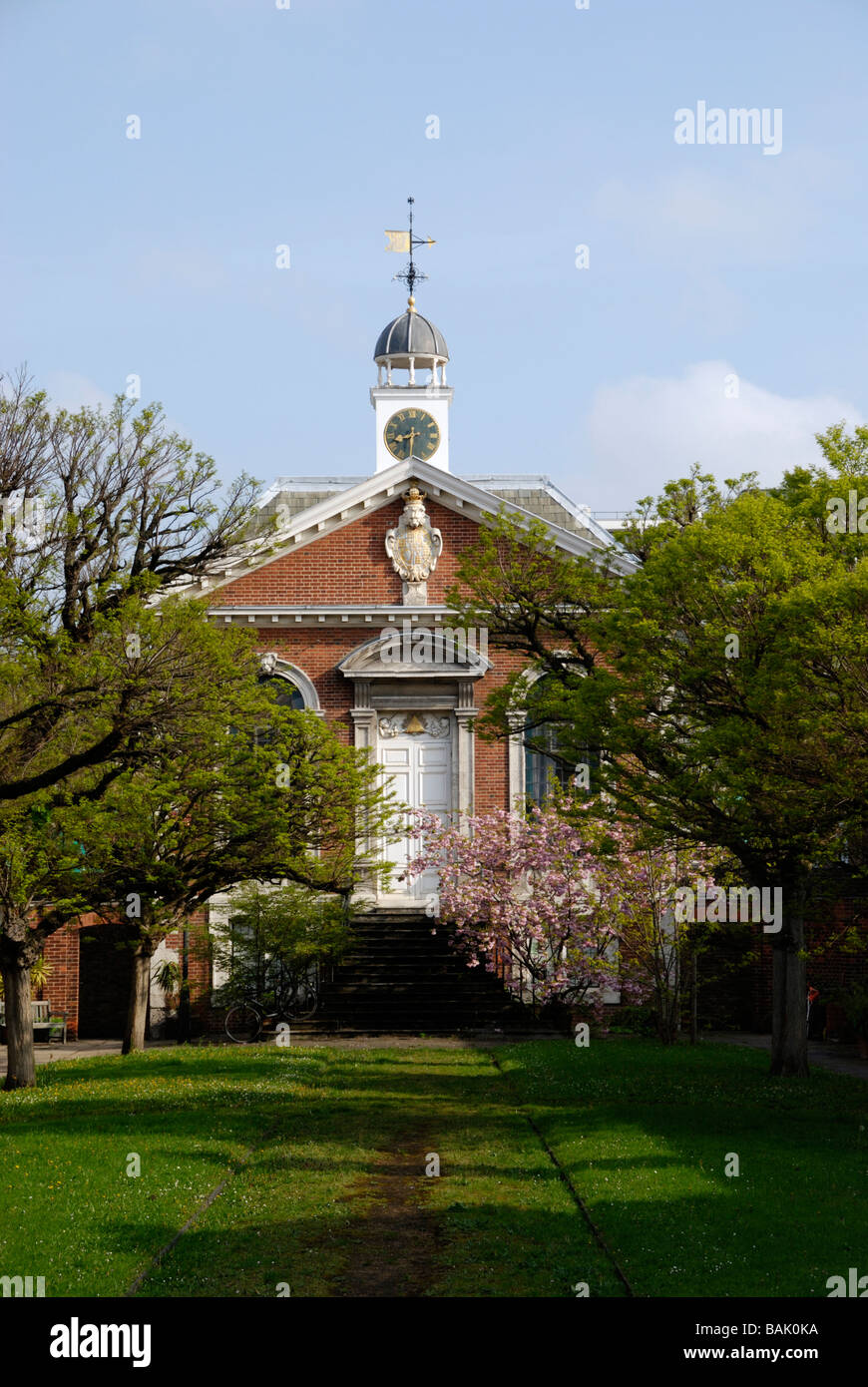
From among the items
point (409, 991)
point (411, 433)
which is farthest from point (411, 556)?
point (411, 433)

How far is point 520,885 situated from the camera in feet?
94.6

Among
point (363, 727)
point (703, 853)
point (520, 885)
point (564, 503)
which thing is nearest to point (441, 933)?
point (520, 885)

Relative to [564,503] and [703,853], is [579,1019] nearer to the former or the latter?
[703,853]

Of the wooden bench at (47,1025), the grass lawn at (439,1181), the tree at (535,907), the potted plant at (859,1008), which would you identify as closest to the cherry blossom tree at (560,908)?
the tree at (535,907)

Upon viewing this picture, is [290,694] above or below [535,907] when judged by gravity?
above

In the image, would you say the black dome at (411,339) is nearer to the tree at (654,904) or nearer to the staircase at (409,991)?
the staircase at (409,991)

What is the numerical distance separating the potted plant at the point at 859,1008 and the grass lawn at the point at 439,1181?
107 inches

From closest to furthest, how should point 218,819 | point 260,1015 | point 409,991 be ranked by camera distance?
point 218,819, point 260,1015, point 409,991

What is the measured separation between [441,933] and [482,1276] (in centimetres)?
1979

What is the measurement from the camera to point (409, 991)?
2742cm

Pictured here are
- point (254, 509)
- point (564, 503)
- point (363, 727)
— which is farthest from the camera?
point (564, 503)

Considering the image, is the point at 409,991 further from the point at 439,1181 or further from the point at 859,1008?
the point at 439,1181

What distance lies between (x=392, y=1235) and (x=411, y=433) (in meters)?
36.3

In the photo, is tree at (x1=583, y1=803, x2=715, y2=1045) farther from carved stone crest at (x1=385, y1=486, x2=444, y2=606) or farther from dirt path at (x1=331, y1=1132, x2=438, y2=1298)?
dirt path at (x1=331, y1=1132, x2=438, y2=1298)
